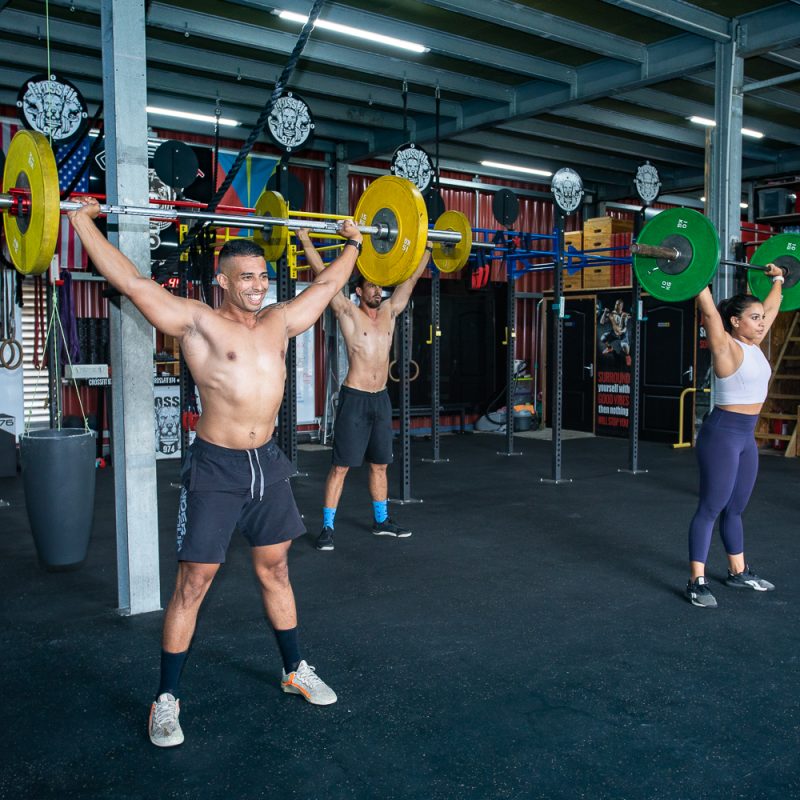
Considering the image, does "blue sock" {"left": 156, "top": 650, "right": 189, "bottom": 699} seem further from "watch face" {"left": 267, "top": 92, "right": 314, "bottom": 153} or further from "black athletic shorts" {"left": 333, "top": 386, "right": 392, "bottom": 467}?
"watch face" {"left": 267, "top": 92, "right": 314, "bottom": 153}

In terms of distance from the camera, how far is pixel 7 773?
1961 millimetres

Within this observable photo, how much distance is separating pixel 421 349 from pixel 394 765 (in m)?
7.16

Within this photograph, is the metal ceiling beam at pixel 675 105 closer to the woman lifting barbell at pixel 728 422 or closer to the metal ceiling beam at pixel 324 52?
the metal ceiling beam at pixel 324 52

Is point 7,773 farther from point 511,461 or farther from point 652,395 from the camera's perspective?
point 652,395

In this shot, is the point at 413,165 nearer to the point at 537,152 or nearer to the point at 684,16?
the point at 684,16

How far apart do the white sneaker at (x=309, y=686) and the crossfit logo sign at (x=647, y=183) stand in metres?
5.46

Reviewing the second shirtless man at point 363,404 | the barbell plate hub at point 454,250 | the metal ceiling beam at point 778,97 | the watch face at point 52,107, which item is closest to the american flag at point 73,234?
the watch face at point 52,107

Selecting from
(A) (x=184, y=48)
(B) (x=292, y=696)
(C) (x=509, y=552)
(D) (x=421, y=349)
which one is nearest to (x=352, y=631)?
(B) (x=292, y=696)

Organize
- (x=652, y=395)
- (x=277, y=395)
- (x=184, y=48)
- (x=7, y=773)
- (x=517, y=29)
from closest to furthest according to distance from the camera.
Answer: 1. (x=7, y=773)
2. (x=277, y=395)
3. (x=517, y=29)
4. (x=184, y=48)
5. (x=652, y=395)

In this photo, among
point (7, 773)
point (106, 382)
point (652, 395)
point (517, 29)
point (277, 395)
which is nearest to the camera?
point (7, 773)

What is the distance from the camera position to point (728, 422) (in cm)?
319

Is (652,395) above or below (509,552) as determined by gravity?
above

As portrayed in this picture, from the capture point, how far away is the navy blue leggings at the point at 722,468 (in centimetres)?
317

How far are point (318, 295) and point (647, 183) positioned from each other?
5.07m
